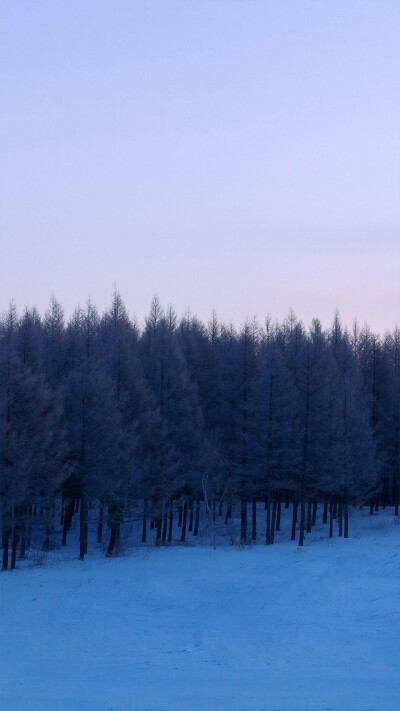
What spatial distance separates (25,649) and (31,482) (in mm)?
15589

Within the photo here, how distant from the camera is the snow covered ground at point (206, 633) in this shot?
41.7ft

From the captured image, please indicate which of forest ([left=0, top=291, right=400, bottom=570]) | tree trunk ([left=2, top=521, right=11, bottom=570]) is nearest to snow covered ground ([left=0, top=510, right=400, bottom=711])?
tree trunk ([left=2, top=521, right=11, bottom=570])

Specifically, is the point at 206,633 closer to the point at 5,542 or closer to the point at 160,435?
the point at 5,542

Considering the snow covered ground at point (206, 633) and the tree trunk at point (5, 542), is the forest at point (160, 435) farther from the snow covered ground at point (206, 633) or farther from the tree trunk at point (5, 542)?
the snow covered ground at point (206, 633)

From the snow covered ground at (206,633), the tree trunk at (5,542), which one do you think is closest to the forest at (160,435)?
the tree trunk at (5,542)

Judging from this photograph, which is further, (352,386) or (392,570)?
(352,386)

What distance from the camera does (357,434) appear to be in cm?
4494

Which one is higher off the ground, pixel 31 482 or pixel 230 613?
pixel 31 482

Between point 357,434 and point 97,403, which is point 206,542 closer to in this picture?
point 357,434

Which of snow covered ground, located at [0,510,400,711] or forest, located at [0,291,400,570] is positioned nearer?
snow covered ground, located at [0,510,400,711]

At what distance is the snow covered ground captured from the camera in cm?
1272

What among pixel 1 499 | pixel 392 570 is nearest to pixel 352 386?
pixel 392 570

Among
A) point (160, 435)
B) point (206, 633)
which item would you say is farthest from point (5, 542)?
point (206, 633)

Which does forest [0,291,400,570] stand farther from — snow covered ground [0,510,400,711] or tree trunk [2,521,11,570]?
snow covered ground [0,510,400,711]
